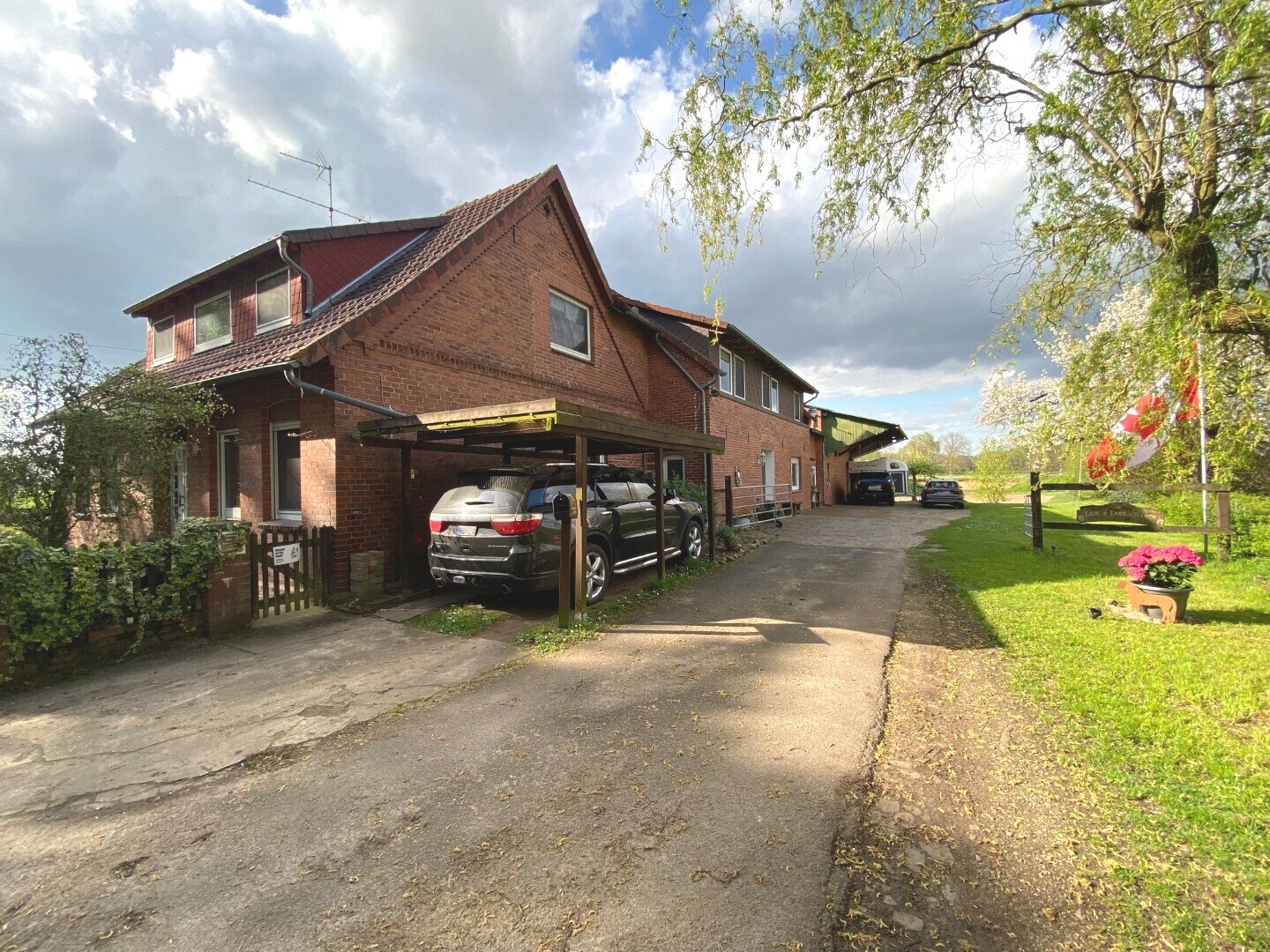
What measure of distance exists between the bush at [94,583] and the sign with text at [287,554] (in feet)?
2.06

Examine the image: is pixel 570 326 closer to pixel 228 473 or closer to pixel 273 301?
pixel 273 301

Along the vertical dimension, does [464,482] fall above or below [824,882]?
above

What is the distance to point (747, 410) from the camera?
56.5 ft

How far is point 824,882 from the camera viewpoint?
2.29 m

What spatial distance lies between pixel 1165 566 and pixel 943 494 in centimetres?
2180

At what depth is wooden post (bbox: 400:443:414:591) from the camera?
305 inches

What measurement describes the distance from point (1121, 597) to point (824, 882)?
741cm

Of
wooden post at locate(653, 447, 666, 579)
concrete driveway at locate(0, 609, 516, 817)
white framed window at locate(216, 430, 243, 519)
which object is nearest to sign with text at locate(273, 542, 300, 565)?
concrete driveway at locate(0, 609, 516, 817)

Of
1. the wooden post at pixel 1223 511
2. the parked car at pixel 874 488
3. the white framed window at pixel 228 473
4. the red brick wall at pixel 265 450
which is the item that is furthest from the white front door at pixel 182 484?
the parked car at pixel 874 488

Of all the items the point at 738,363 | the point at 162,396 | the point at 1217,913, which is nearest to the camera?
the point at 1217,913

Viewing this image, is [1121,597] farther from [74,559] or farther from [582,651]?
[74,559]

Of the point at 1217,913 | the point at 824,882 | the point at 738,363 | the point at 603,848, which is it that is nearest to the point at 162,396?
the point at 603,848

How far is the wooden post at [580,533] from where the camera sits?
6.12m

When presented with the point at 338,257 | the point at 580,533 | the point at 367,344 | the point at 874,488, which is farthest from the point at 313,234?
the point at 874,488
